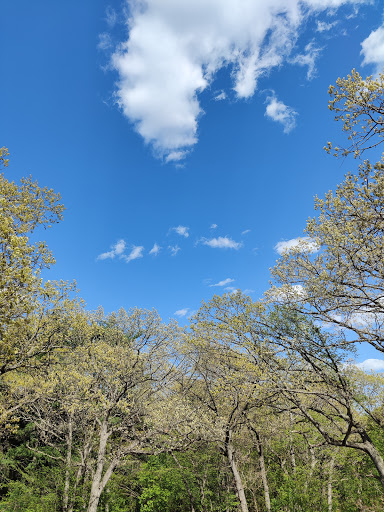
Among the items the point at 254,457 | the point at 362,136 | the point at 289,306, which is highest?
the point at 362,136

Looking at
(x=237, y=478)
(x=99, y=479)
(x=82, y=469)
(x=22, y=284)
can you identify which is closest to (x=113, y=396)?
(x=99, y=479)

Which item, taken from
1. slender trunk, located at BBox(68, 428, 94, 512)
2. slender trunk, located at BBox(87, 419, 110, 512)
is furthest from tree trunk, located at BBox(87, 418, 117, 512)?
slender trunk, located at BBox(68, 428, 94, 512)

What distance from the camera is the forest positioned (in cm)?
933

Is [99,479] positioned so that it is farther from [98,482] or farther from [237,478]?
[237,478]

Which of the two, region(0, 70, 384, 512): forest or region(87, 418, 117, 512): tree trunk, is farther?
region(87, 418, 117, 512): tree trunk

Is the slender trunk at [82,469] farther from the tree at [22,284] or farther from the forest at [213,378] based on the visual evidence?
the tree at [22,284]

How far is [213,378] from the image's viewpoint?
715 inches

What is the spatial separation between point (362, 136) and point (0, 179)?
10.3m

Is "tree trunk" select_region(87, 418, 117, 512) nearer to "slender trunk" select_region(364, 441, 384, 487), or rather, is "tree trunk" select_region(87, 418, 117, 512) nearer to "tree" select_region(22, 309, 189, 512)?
"tree" select_region(22, 309, 189, 512)

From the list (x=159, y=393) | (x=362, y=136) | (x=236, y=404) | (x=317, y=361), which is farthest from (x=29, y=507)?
(x=362, y=136)

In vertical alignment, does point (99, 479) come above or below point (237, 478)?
below

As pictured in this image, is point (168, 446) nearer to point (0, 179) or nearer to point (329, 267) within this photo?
point (329, 267)

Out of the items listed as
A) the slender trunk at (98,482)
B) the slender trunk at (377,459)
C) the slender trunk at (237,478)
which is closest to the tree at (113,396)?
the slender trunk at (98,482)

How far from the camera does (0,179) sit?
A: 9523 millimetres
